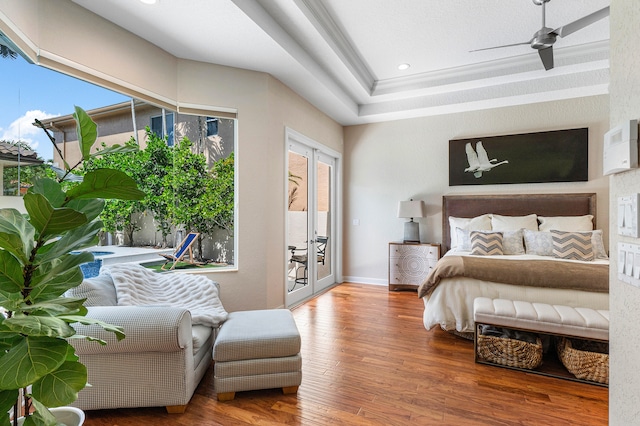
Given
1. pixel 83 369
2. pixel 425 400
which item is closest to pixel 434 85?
pixel 425 400

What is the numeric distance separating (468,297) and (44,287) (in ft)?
9.68

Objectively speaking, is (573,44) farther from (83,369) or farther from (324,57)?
(83,369)

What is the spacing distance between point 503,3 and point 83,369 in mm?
3727

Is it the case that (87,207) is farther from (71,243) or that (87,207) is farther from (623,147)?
(623,147)

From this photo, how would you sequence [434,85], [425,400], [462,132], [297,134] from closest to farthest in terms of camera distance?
[425,400] < [297,134] < [434,85] < [462,132]

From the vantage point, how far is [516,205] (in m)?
4.38

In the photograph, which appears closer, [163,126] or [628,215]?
[628,215]

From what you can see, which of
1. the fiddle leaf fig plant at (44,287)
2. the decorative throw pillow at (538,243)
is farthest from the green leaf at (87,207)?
the decorative throw pillow at (538,243)

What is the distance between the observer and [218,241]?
3.37 metres

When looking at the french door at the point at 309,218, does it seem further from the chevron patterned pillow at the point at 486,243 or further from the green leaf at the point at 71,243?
the green leaf at the point at 71,243

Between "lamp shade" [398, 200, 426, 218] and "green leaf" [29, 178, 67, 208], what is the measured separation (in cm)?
428

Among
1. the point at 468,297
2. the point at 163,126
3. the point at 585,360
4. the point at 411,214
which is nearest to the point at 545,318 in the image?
the point at 585,360

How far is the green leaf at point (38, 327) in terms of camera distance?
2.14ft

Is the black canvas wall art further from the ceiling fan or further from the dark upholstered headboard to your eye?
the ceiling fan
